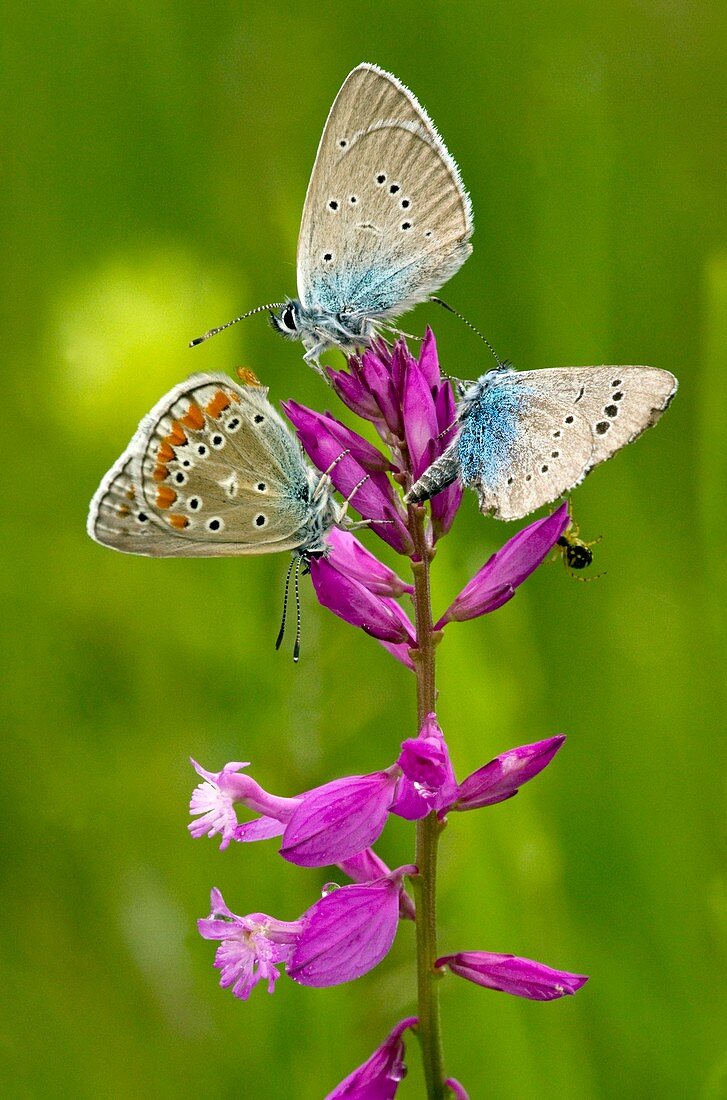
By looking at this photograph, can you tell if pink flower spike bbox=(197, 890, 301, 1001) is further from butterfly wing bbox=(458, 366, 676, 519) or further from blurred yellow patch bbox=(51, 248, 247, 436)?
blurred yellow patch bbox=(51, 248, 247, 436)

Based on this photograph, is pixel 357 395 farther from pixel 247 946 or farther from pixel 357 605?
pixel 247 946

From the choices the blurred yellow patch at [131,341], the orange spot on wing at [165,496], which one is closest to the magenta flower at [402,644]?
the orange spot on wing at [165,496]

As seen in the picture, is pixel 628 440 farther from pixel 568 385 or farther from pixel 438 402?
pixel 438 402

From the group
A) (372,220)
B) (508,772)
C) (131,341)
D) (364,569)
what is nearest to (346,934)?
(508,772)

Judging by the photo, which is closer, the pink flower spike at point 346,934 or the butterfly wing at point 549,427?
the butterfly wing at point 549,427

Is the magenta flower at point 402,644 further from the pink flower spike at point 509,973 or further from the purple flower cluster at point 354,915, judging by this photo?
the pink flower spike at point 509,973

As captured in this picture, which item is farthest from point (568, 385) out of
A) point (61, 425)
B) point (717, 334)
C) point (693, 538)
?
point (61, 425)
